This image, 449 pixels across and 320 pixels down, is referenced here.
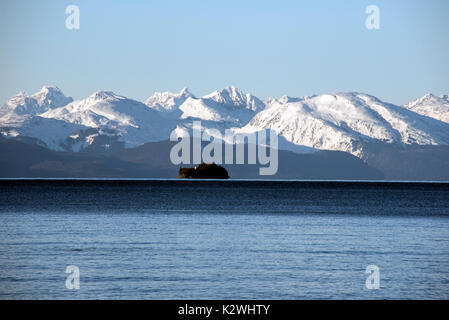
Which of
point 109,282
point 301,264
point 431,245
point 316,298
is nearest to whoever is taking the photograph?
point 316,298

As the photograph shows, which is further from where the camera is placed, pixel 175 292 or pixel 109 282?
pixel 109 282

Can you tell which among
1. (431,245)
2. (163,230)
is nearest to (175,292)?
(431,245)
